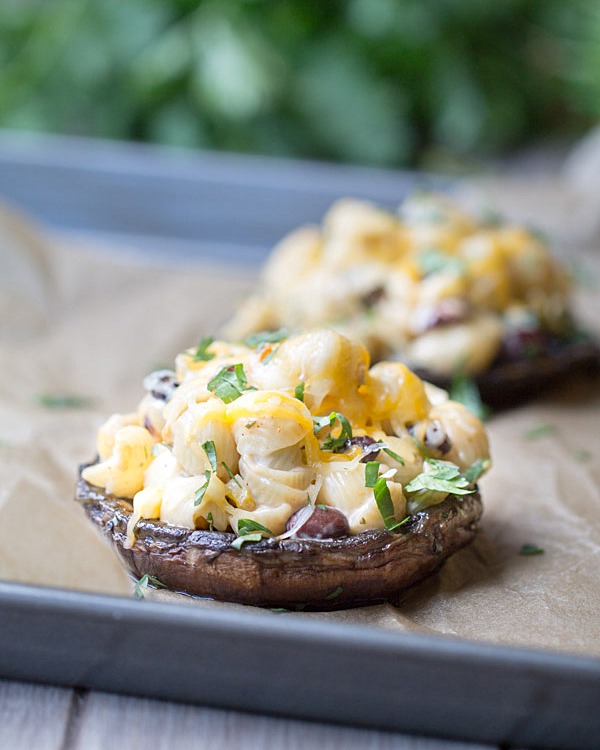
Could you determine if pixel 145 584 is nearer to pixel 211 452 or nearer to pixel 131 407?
pixel 211 452

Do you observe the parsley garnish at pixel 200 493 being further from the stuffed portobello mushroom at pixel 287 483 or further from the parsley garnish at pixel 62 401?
the parsley garnish at pixel 62 401

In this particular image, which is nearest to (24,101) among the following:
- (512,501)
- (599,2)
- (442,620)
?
(599,2)

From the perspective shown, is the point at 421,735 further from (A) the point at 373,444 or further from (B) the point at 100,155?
(B) the point at 100,155

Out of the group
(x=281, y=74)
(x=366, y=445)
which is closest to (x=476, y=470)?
(x=366, y=445)

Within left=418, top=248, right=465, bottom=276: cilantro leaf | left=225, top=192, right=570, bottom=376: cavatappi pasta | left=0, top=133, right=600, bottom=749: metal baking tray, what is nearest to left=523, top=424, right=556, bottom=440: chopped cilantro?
left=225, top=192, right=570, bottom=376: cavatappi pasta

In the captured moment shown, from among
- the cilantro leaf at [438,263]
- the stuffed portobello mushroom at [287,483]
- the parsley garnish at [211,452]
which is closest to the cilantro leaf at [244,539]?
the stuffed portobello mushroom at [287,483]
